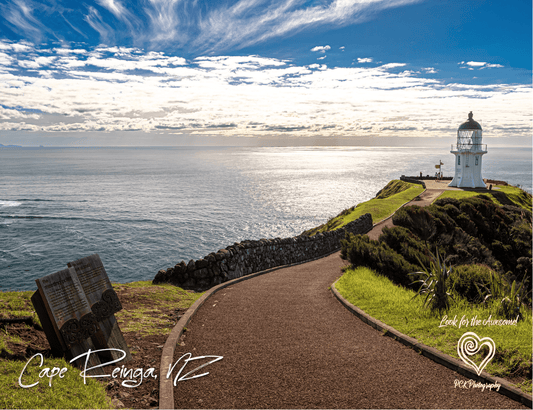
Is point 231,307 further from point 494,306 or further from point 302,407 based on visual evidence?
point 494,306

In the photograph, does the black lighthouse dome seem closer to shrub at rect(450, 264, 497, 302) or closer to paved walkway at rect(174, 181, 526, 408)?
shrub at rect(450, 264, 497, 302)

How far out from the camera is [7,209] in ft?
176

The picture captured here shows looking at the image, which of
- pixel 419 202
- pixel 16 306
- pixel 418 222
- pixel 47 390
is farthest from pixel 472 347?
pixel 419 202

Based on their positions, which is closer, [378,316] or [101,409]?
[101,409]

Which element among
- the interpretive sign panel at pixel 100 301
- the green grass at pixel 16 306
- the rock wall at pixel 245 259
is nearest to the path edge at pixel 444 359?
the interpretive sign panel at pixel 100 301

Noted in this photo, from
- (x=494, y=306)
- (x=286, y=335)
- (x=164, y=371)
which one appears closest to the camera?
(x=164, y=371)

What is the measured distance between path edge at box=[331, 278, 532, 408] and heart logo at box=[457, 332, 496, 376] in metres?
0.13

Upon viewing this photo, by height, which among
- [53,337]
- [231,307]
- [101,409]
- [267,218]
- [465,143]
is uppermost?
[465,143]

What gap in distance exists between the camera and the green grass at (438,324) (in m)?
5.72

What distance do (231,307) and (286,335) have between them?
8.52 ft

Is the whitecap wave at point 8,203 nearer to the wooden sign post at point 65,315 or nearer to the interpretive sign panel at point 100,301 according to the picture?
Answer: the interpretive sign panel at point 100,301

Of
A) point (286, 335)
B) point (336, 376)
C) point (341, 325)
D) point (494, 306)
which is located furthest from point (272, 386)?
point (494, 306)

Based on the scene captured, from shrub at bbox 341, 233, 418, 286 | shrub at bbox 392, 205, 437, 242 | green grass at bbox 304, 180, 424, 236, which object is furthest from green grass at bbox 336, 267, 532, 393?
green grass at bbox 304, 180, 424, 236

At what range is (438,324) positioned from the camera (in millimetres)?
7375
